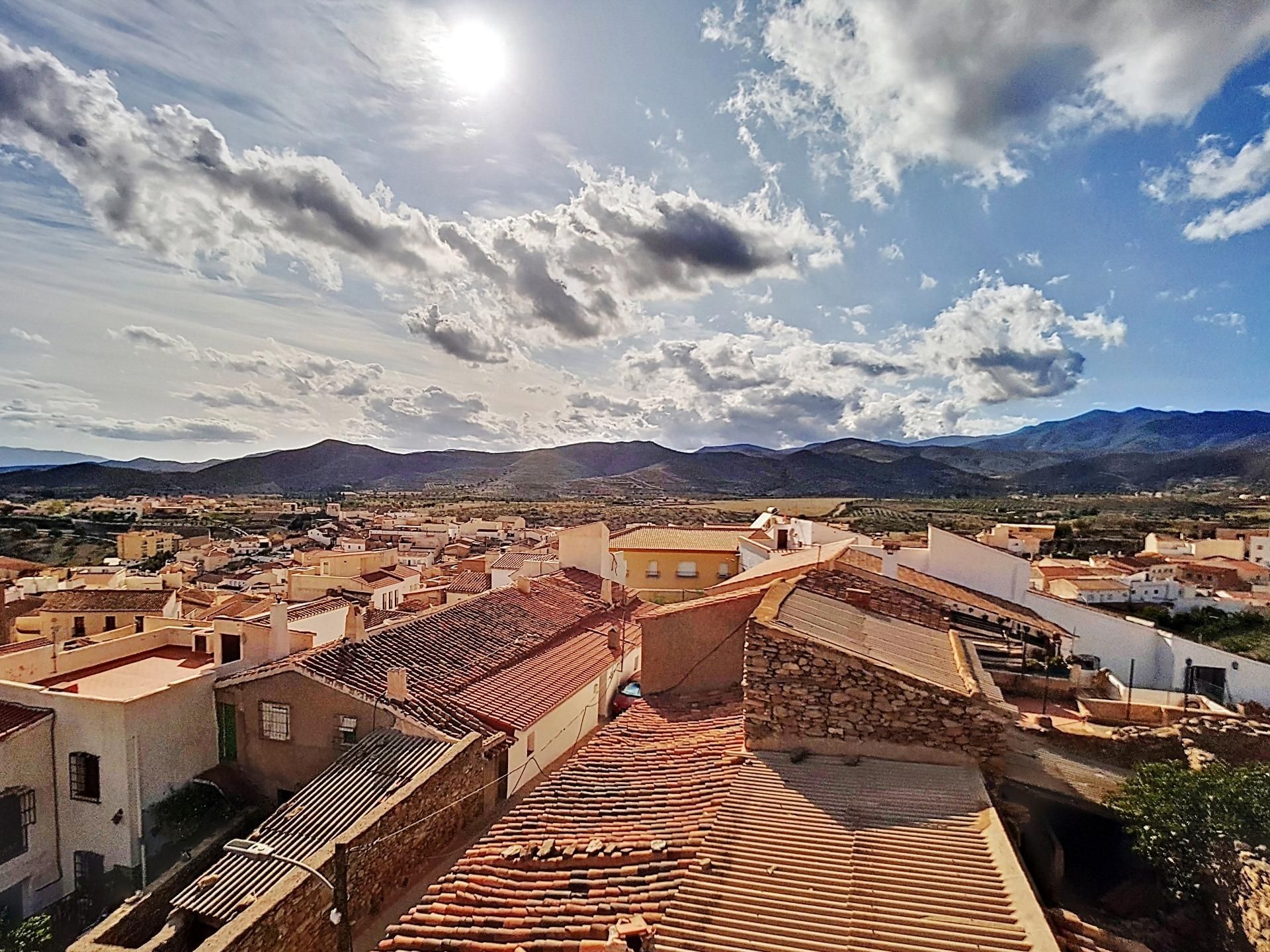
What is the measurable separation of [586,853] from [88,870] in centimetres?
1282

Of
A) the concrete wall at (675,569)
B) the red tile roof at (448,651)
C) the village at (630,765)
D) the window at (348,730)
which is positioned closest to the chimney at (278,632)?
the village at (630,765)

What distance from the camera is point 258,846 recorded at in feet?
25.9

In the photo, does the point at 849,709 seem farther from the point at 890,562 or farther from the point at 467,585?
the point at 467,585

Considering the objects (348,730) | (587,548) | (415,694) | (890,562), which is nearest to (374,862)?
(348,730)

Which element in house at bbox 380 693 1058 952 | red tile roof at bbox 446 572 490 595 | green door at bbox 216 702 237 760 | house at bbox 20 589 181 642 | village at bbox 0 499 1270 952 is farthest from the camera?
red tile roof at bbox 446 572 490 595

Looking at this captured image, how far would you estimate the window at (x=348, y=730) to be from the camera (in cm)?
1314

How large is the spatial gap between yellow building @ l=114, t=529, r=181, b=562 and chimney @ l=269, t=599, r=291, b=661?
66.9 meters

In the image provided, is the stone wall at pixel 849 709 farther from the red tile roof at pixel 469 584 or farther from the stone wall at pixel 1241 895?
the red tile roof at pixel 469 584

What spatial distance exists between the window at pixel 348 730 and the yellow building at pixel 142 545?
7077 centimetres

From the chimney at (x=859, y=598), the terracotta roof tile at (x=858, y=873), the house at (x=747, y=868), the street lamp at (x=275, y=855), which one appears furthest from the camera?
the chimney at (x=859, y=598)

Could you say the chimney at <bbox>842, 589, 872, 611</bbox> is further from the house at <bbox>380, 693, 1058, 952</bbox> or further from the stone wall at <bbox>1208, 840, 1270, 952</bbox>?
the stone wall at <bbox>1208, 840, 1270, 952</bbox>

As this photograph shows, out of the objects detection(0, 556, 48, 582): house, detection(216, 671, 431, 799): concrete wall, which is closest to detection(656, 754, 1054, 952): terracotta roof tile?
detection(216, 671, 431, 799): concrete wall

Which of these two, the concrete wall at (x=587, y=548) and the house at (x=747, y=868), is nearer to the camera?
the house at (x=747, y=868)

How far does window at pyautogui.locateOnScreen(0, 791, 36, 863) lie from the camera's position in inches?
503
